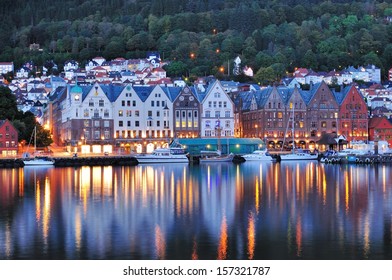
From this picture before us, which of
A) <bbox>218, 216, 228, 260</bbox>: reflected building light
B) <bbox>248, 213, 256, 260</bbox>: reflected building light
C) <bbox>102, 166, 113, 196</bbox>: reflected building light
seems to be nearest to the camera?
<bbox>218, 216, 228, 260</bbox>: reflected building light

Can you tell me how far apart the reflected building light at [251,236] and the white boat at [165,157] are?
48978mm

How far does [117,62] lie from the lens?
625ft

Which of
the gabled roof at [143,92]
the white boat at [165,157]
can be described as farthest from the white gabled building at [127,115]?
the white boat at [165,157]

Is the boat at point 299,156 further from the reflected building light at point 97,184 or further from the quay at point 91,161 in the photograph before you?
the reflected building light at point 97,184

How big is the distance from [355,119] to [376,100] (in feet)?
115

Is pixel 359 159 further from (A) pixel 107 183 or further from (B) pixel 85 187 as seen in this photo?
(B) pixel 85 187

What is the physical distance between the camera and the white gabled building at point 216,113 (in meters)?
98.4

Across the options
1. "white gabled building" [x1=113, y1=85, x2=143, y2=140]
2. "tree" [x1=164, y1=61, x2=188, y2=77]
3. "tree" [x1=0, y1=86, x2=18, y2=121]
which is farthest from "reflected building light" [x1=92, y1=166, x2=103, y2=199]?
"tree" [x1=164, y1=61, x2=188, y2=77]

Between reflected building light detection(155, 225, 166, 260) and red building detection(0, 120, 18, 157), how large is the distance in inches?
2342

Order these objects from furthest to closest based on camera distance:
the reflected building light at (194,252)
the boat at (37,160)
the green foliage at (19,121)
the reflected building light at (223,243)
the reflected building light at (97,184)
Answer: the green foliage at (19,121) < the boat at (37,160) < the reflected building light at (97,184) < the reflected building light at (223,243) < the reflected building light at (194,252)

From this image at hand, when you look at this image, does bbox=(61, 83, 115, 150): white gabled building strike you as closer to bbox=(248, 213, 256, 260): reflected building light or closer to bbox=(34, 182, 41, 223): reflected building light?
bbox=(34, 182, 41, 223): reflected building light

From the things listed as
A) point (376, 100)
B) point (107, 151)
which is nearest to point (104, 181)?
point (107, 151)

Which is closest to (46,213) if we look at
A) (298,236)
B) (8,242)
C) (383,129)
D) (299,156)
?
(8,242)

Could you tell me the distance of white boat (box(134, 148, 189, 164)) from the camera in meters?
84.9
